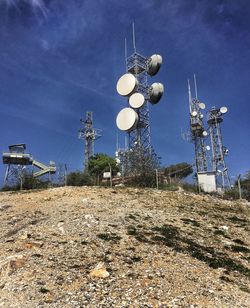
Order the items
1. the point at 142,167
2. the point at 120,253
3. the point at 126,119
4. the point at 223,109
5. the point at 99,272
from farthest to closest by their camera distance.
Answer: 1. the point at 223,109
2. the point at 126,119
3. the point at 142,167
4. the point at 120,253
5. the point at 99,272

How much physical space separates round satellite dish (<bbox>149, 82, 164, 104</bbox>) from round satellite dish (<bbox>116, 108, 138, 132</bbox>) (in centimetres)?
265

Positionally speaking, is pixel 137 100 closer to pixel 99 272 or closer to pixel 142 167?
pixel 142 167

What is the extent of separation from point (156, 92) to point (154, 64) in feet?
9.93

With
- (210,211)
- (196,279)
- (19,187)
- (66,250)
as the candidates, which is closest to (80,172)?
(19,187)

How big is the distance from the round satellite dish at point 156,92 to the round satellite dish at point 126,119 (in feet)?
8.70

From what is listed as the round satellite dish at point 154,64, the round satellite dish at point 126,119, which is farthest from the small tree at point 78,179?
the round satellite dish at point 154,64

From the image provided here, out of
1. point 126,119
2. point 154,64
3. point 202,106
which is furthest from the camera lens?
point 202,106

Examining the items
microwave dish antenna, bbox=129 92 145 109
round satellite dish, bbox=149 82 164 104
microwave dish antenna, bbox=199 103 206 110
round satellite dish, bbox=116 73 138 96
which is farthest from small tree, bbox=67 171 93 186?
microwave dish antenna, bbox=199 103 206 110

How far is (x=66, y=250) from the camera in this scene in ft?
37.1

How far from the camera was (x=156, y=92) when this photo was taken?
1265 inches

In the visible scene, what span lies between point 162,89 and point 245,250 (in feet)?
69.4

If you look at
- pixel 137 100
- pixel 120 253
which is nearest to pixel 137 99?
pixel 137 100

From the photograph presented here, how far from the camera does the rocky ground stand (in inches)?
350

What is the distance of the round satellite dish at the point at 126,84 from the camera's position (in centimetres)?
3148
